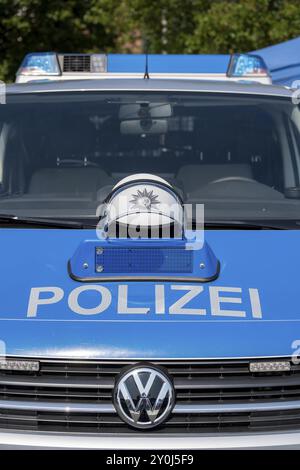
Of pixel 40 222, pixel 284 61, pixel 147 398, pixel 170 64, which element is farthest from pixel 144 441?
pixel 284 61

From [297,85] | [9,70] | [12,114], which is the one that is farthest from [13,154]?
[9,70]

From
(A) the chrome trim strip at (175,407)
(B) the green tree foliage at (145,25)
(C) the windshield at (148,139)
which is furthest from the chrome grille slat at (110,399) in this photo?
(B) the green tree foliage at (145,25)

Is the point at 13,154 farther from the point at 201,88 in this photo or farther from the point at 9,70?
the point at 9,70

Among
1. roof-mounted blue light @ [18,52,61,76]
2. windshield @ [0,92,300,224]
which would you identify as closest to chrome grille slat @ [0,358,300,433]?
windshield @ [0,92,300,224]

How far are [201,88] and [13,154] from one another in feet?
3.23

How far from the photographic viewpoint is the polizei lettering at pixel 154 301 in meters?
3.25

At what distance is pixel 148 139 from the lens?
4.94 meters

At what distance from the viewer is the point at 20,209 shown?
4215mm

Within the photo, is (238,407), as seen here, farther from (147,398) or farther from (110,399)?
(110,399)

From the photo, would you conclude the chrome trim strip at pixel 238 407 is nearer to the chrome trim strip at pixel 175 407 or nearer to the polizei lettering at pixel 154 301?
the chrome trim strip at pixel 175 407

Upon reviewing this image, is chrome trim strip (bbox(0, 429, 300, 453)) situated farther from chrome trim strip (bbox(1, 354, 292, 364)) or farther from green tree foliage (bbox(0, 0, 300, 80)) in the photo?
green tree foliage (bbox(0, 0, 300, 80))

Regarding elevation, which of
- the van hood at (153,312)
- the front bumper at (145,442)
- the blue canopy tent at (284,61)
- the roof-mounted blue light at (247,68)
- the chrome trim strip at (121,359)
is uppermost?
the blue canopy tent at (284,61)

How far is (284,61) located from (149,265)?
7064mm

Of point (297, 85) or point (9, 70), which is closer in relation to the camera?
point (297, 85)
